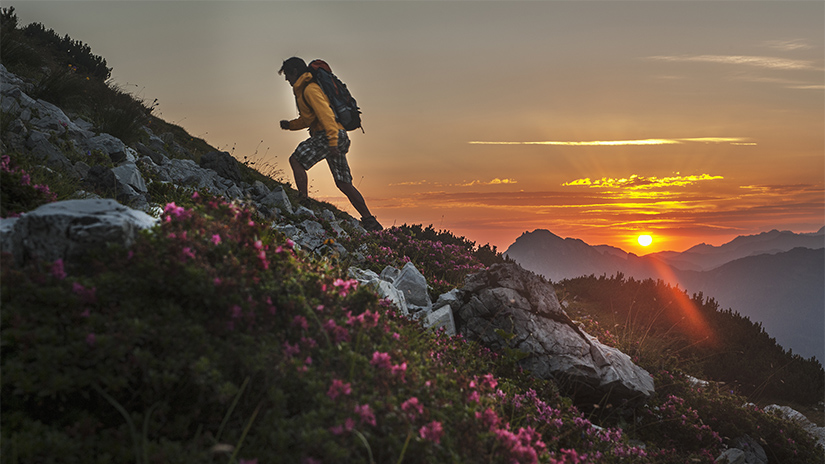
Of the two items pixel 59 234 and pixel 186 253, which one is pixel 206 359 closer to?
pixel 186 253

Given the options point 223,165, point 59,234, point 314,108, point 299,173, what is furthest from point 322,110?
point 59,234

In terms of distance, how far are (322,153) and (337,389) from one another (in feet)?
33.1

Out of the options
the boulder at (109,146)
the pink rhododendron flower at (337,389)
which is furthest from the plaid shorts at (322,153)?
the pink rhododendron flower at (337,389)

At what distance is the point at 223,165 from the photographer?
14.0 metres

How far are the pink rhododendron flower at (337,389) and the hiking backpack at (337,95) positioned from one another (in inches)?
420

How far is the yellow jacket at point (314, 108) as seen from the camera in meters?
12.3

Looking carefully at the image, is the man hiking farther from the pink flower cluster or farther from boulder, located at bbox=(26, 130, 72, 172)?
the pink flower cluster

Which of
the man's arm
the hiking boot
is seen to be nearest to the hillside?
the man's arm

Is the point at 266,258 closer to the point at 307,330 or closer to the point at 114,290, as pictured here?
the point at 307,330

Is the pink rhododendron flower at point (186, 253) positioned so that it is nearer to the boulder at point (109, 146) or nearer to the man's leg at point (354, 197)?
the boulder at point (109, 146)

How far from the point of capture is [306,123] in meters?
12.9

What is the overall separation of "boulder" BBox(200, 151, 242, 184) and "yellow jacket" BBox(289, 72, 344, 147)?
2866 mm

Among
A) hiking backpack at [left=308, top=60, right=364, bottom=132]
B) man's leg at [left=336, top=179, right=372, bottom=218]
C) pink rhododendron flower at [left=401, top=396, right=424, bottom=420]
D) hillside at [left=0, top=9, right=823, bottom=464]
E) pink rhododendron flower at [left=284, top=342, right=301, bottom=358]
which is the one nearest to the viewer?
hillside at [left=0, top=9, right=823, bottom=464]

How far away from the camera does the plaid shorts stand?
41.0 feet
